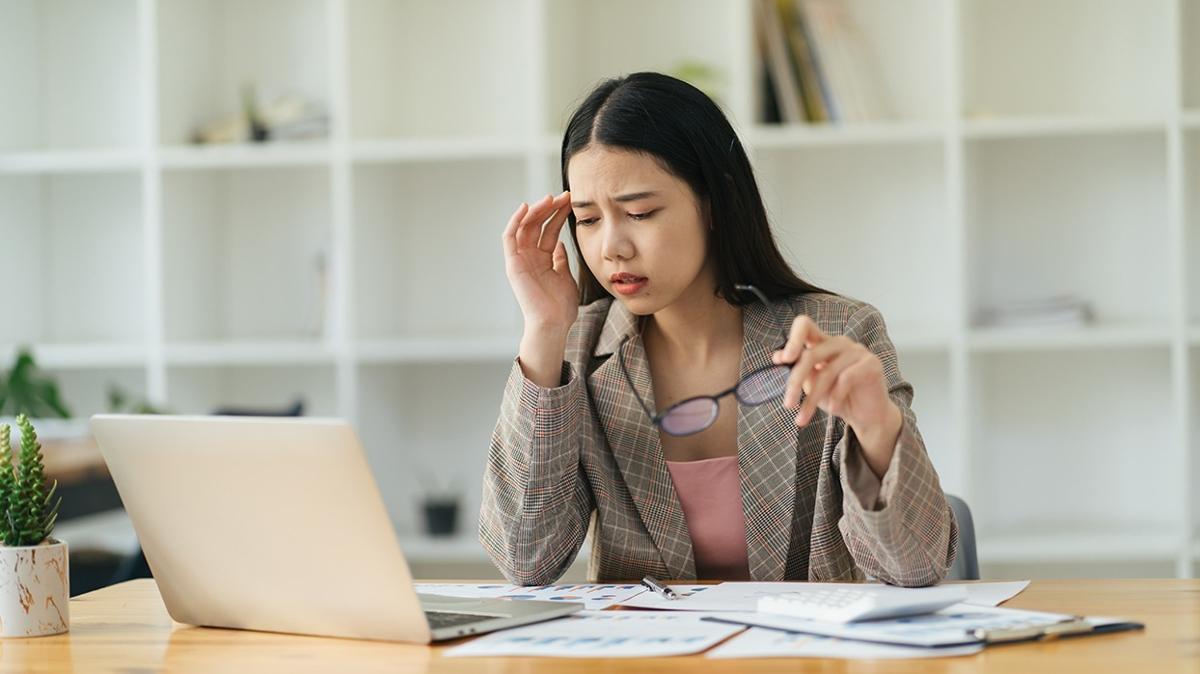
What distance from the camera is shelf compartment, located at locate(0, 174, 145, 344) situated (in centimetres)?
379

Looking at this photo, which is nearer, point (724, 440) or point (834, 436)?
point (834, 436)

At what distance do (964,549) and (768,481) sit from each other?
0.27 metres

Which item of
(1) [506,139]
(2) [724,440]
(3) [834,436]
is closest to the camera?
(3) [834,436]

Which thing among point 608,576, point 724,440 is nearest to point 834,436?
point 724,440

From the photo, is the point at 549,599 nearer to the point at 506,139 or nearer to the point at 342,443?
the point at 342,443

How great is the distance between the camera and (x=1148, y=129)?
3.15 meters

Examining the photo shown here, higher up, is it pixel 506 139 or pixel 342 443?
pixel 506 139

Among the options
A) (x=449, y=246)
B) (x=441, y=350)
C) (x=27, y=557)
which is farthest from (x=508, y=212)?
(x=27, y=557)

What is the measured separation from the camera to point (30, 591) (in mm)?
1348

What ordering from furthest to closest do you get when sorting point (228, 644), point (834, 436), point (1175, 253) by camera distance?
point (1175, 253) < point (834, 436) < point (228, 644)

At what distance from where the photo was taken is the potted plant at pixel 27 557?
134 cm

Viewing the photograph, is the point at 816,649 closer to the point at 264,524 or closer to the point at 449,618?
the point at 449,618

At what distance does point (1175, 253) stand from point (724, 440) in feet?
5.77

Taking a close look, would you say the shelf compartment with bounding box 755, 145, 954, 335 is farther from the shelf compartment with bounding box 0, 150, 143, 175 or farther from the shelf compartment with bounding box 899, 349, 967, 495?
the shelf compartment with bounding box 0, 150, 143, 175
